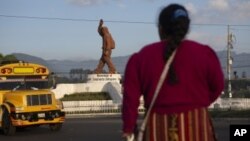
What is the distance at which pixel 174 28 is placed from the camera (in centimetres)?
447

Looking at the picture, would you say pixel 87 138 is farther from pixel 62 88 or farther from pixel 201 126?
pixel 62 88

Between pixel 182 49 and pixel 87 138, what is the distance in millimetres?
13100

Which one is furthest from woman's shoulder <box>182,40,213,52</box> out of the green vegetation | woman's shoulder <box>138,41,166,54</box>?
the green vegetation

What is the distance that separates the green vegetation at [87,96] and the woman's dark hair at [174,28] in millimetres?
36873

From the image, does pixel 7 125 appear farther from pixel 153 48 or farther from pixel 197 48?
pixel 197 48

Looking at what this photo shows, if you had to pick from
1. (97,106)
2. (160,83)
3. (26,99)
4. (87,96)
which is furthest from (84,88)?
(160,83)

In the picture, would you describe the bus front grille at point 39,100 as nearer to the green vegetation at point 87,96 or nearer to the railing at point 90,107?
the railing at point 90,107

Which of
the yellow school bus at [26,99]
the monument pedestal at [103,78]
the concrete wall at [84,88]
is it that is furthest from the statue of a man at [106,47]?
the yellow school bus at [26,99]

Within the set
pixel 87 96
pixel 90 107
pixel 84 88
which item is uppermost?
pixel 84 88

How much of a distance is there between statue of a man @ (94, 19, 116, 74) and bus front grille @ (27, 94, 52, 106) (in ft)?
86.5

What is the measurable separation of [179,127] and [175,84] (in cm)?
32

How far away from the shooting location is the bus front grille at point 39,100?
18.9m

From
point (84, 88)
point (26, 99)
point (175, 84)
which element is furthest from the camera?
point (84, 88)

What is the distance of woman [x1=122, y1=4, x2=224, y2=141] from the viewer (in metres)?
4.41
